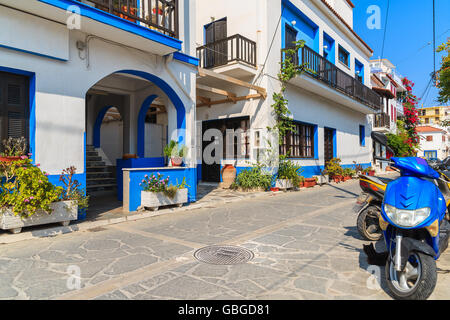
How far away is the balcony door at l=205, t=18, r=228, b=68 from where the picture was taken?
1131 cm

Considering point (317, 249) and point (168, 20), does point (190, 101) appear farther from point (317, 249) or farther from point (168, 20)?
point (317, 249)

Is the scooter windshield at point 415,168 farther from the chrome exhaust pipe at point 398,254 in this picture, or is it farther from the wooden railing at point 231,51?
the wooden railing at point 231,51

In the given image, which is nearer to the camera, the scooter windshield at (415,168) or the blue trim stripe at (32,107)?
the scooter windshield at (415,168)

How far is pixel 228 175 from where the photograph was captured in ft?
39.0

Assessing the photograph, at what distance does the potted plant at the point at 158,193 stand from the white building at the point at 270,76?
390 cm

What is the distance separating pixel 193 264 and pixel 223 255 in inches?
19.9

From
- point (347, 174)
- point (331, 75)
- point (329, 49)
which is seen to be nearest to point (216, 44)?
point (331, 75)

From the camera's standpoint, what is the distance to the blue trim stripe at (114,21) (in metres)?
5.31

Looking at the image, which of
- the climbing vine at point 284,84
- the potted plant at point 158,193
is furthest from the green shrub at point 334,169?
the potted plant at point 158,193

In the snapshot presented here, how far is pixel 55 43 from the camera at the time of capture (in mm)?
5699

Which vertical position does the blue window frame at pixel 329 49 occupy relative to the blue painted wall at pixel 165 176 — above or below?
above
